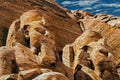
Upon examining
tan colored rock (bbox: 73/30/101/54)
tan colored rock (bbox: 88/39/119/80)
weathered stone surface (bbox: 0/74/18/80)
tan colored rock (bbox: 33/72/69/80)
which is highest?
tan colored rock (bbox: 73/30/101/54)

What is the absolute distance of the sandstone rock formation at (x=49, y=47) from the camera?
13369 millimetres

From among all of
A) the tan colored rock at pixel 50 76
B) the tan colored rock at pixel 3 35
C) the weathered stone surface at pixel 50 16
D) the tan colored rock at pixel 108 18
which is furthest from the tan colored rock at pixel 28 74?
the tan colored rock at pixel 108 18

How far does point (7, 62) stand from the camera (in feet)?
43.5

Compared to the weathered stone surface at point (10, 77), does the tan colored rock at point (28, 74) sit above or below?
below

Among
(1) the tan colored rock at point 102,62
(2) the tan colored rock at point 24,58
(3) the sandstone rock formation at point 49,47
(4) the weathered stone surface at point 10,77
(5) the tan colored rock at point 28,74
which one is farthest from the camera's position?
(1) the tan colored rock at point 102,62

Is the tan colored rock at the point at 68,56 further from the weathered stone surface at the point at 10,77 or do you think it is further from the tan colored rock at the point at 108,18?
the tan colored rock at the point at 108,18

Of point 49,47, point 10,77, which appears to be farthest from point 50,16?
point 10,77

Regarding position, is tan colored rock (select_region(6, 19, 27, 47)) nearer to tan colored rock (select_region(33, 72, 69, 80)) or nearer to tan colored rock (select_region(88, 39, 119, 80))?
tan colored rock (select_region(88, 39, 119, 80))

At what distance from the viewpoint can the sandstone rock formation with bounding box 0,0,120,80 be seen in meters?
13.4

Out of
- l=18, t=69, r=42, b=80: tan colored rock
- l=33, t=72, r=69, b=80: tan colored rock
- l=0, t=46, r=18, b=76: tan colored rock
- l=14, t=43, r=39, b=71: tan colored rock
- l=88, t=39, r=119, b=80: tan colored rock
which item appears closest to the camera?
l=33, t=72, r=69, b=80: tan colored rock

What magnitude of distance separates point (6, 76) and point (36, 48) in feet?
9.88

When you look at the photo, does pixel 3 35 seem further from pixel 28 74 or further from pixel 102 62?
pixel 28 74

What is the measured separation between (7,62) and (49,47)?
2014 mm

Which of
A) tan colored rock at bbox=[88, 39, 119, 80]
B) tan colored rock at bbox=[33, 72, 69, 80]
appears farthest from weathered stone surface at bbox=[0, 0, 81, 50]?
tan colored rock at bbox=[33, 72, 69, 80]
